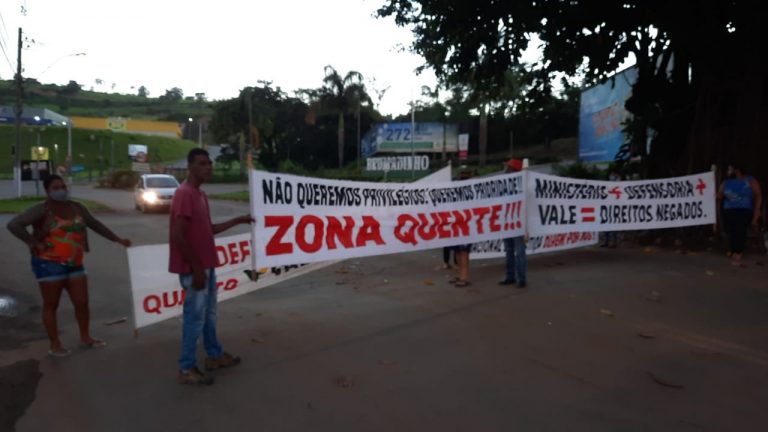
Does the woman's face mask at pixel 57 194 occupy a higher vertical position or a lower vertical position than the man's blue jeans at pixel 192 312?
higher

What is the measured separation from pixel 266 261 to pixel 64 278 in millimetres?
1672

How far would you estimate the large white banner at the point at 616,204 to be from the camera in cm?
862

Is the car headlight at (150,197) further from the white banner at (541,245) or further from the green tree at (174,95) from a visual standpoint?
the green tree at (174,95)

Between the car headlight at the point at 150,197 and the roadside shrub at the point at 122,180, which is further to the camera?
the roadside shrub at the point at 122,180

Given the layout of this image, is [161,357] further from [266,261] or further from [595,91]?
[595,91]

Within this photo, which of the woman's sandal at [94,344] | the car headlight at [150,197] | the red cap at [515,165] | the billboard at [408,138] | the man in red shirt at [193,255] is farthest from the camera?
the billboard at [408,138]

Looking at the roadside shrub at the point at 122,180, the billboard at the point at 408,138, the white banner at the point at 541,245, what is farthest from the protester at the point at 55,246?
the billboard at the point at 408,138

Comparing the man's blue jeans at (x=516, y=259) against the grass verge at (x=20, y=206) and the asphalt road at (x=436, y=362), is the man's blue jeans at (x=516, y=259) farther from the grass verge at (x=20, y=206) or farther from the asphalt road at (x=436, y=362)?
the grass verge at (x=20, y=206)

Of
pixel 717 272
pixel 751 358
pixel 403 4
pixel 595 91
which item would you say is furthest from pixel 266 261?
pixel 595 91

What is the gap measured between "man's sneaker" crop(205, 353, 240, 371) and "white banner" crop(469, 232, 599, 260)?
4.92 meters

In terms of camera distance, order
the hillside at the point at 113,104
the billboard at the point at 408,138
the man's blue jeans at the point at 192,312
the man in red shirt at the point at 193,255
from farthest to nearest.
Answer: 1. the hillside at the point at 113,104
2. the billboard at the point at 408,138
3. the man's blue jeans at the point at 192,312
4. the man in red shirt at the point at 193,255

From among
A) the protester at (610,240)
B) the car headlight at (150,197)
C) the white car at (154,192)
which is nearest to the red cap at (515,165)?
the protester at (610,240)

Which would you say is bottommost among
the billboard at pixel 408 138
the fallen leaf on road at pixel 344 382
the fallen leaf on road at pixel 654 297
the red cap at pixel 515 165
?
the fallen leaf on road at pixel 344 382

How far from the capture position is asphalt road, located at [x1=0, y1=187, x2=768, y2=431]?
4.11 meters
